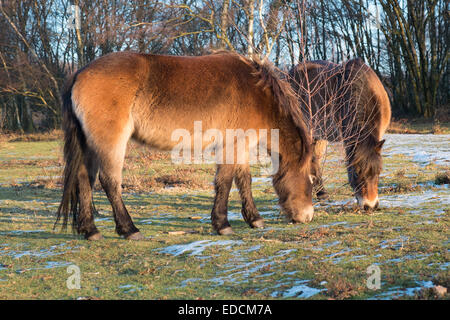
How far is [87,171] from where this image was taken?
543cm

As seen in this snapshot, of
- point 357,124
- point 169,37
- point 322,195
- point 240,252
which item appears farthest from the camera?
point 169,37

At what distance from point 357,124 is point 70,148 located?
3.94 metres

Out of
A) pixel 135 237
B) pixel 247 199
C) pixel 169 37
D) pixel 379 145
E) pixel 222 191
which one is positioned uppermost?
pixel 169 37

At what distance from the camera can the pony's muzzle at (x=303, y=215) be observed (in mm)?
5660

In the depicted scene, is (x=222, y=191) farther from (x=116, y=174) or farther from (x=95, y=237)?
(x=95, y=237)

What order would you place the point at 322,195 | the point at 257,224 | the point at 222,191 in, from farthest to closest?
the point at 322,195, the point at 257,224, the point at 222,191

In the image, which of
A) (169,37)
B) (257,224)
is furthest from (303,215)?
(169,37)

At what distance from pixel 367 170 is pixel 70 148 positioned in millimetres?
3791

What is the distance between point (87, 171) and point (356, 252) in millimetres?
3270

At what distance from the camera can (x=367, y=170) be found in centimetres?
588

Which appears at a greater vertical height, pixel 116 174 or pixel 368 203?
pixel 116 174

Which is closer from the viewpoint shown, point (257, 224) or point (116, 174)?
point (116, 174)

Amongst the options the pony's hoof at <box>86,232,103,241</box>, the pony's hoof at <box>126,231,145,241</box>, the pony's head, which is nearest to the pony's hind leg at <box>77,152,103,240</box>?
the pony's hoof at <box>86,232,103,241</box>

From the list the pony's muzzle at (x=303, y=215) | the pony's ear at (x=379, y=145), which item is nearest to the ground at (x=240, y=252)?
the pony's muzzle at (x=303, y=215)
